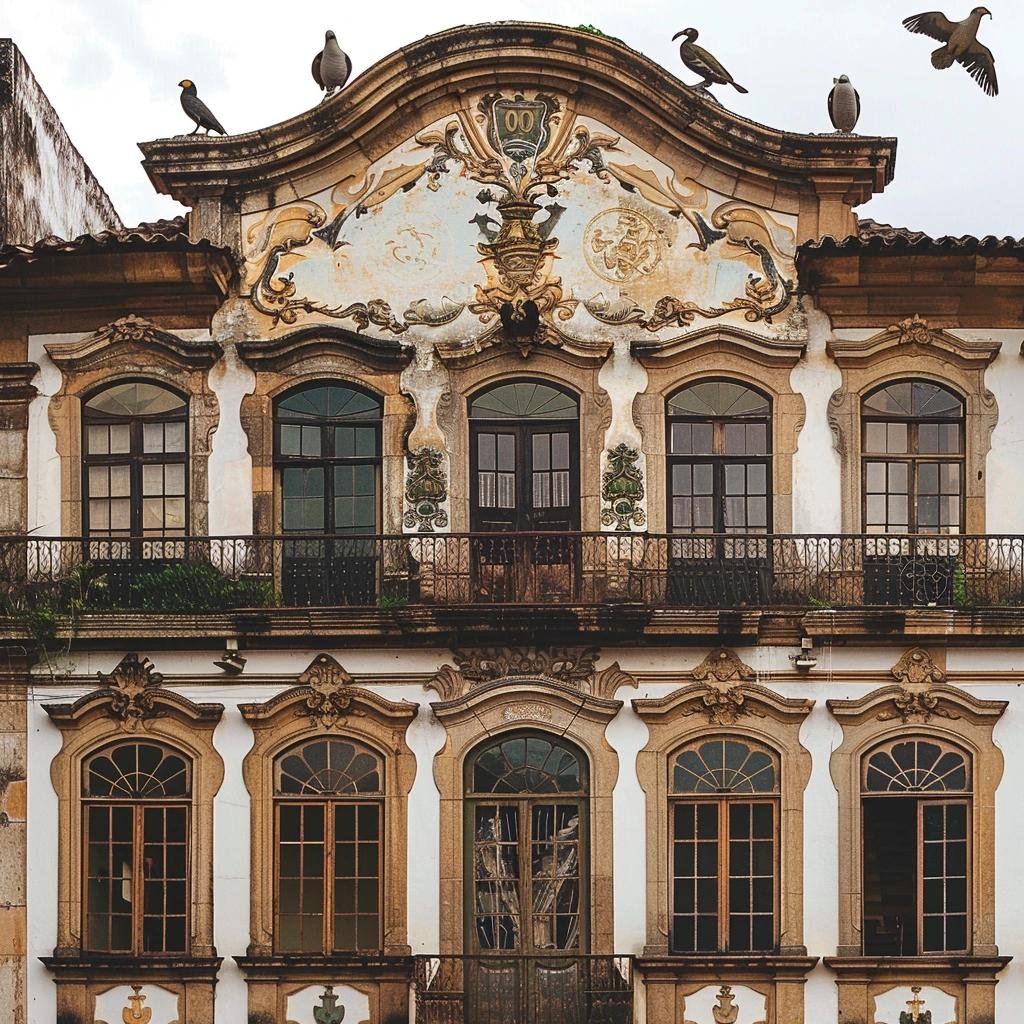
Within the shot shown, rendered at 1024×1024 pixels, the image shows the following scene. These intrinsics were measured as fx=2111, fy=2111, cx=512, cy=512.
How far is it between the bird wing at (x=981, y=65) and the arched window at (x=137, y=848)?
10.4 metres

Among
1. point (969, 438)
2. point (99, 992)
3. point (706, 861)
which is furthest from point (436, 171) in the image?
point (99, 992)

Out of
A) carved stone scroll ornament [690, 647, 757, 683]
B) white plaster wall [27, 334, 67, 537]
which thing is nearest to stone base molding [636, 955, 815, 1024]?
carved stone scroll ornament [690, 647, 757, 683]

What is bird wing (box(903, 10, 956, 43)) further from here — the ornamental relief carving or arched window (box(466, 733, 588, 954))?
arched window (box(466, 733, 588, 954))

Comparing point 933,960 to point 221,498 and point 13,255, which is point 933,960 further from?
point 13,255

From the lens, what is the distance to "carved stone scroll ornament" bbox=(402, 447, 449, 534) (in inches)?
816

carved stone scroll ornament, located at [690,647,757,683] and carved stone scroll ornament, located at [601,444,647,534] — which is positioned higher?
carved stone scroll ornament, located at [601,444,647,534]

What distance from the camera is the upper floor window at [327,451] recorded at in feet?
68.7

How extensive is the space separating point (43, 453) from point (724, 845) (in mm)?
7737

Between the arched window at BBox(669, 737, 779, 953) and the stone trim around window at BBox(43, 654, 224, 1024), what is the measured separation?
4.48 metres

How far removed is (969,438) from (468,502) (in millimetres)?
4952

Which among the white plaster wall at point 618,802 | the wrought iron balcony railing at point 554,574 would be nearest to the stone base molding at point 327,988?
the white plaster wall at point 618,802

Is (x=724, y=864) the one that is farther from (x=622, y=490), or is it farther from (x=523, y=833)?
(x=622, y=490)

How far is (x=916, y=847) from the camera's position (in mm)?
20172

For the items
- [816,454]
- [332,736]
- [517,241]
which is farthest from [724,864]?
[517,241]
